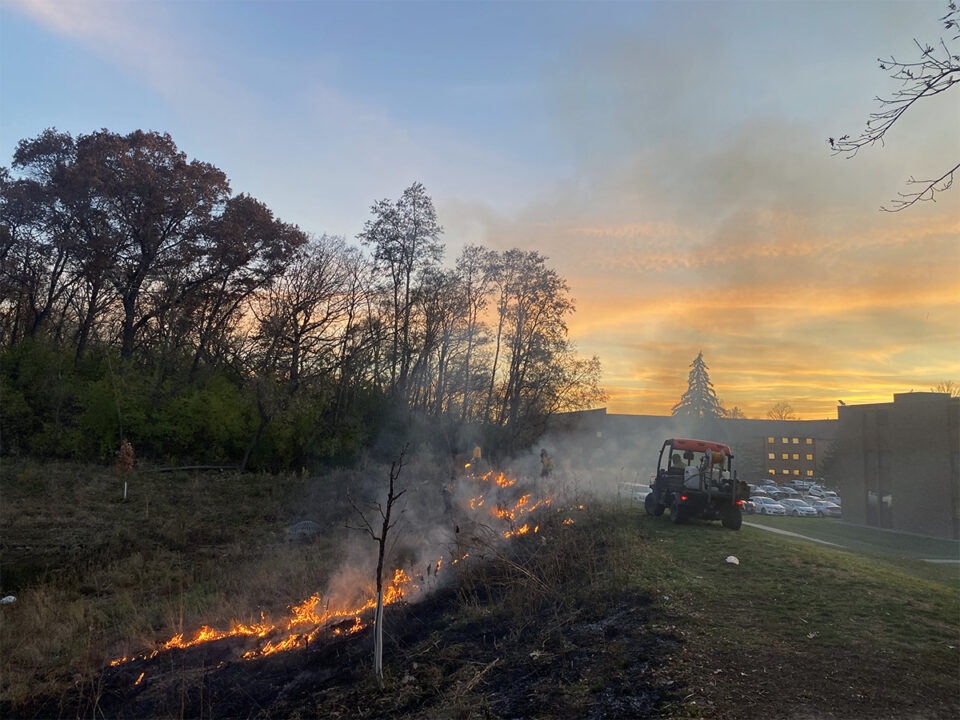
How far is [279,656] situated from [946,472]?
96.8 ft

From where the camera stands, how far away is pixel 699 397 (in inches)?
3027

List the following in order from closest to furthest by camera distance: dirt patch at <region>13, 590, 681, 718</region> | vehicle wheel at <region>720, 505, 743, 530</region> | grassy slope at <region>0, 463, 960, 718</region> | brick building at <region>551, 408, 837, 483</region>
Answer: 1. grassy slope at <region>0, 463, 960, 718</region>
2. dirt patch at <region>13, 590, 681, 718</region>
3. vehicle wheel at <region>720, 505, 743, 530</region>
4. brick building at <region>551, 408, 837, 483</region>

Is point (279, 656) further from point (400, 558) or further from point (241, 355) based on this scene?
point (241, 355)

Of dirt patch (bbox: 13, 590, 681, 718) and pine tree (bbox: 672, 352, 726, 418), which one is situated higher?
pine tree (bbox: 672, 352, 726, 418)

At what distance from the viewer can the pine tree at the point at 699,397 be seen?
3000 inches

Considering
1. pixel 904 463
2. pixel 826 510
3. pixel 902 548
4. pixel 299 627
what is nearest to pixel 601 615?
pixel 299 627

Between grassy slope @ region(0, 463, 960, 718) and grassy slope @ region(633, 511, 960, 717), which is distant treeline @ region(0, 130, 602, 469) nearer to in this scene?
grassy slope @ region(0, 463, 960, 718)

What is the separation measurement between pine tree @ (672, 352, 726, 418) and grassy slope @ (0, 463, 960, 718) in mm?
62572

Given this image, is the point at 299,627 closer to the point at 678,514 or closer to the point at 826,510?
the point at 678,514

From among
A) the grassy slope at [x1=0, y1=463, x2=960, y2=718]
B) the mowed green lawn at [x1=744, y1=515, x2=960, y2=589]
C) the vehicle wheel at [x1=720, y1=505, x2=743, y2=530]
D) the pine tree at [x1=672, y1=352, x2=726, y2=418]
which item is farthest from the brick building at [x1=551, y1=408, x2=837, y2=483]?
the grassy slope at [x1=0, y1=463, x2=960, y2=718]

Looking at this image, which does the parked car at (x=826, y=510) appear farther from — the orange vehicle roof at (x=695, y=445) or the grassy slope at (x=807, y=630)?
the grassy slope at (x=807, y=630)

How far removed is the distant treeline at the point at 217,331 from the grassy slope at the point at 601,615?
9788 millimetres

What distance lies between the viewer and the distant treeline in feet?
91.0

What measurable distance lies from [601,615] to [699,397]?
72.9 metres
